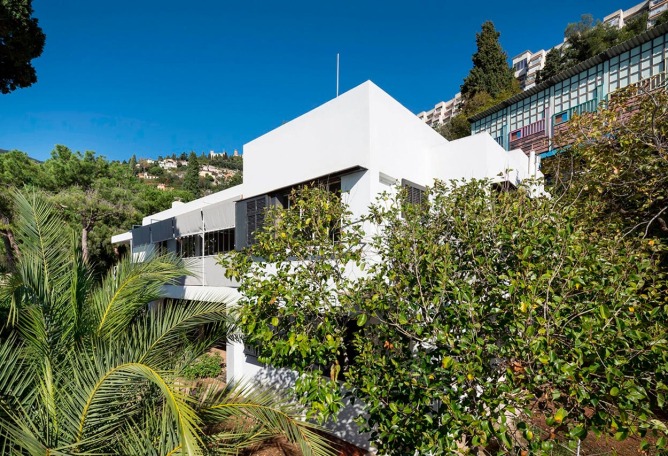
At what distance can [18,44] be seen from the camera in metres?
10.1

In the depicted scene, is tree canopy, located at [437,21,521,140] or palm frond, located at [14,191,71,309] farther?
tree canopy, located at [437,21,521,140]

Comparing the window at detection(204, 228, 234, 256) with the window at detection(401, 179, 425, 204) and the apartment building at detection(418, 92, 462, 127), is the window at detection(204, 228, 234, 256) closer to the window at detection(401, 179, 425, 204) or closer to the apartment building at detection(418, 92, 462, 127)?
the window at detection(401, 179, 425, 204)

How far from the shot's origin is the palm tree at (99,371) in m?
3.77

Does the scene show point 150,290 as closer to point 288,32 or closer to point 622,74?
point 288,32

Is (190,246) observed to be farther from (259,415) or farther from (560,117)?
(560,117)

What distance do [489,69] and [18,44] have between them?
50300mm

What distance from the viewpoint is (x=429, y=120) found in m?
120

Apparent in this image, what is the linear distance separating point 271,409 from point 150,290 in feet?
12.0

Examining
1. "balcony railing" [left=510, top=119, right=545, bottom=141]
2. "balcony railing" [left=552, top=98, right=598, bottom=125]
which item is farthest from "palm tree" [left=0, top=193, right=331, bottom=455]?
"balcony railing" [left=510, top=119, right=545, bottom=141]

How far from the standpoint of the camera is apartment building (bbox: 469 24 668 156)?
20781mm

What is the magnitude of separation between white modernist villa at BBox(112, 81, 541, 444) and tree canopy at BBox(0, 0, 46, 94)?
6850 mm

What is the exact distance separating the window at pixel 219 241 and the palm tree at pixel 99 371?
689 centimetres

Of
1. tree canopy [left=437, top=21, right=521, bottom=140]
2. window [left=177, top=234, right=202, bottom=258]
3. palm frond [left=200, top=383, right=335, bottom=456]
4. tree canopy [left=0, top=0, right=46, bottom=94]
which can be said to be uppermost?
tree canopy [left=437, top=21, right=521, bottom=140]

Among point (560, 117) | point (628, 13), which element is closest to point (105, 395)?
point (560, 117)
